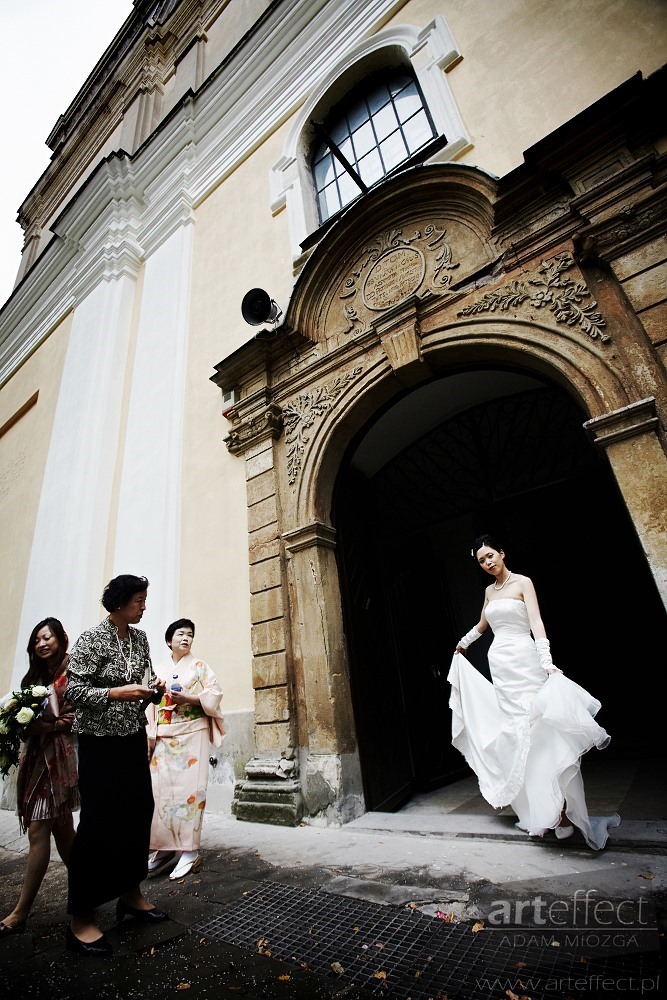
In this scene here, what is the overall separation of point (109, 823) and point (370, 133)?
7366 millimetres

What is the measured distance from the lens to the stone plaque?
4.47 metres

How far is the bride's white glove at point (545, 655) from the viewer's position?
2.72 meters

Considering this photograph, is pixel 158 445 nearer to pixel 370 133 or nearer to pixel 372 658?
pixel 372 658

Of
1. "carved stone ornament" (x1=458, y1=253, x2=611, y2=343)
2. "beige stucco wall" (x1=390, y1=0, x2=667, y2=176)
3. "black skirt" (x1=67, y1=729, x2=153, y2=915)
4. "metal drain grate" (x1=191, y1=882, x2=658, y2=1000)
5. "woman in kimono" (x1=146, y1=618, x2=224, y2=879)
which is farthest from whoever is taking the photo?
"beige stucco wall" (x1=390, y1=0, x2=667, y2=176)

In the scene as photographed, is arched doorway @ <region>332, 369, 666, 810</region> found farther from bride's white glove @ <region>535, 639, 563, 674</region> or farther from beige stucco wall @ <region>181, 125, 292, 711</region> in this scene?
bride's white glove @ <region>535, 639, 563, 674</region>

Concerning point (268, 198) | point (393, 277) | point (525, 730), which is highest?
point (268, 198)

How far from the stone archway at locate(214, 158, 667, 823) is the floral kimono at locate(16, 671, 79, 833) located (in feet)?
5.67

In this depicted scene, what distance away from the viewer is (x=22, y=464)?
945 centimetres

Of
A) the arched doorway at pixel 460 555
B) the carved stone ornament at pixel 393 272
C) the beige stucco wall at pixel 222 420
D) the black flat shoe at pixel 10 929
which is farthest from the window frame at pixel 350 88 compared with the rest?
the black flat shoe at pixel 10 929

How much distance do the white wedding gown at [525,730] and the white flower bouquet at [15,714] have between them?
2453mm

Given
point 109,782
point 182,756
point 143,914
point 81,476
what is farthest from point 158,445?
point 143,914

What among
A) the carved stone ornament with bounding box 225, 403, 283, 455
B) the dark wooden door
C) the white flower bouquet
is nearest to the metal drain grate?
the white flower bouquet

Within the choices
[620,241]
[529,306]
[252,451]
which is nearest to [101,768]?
[252,451]

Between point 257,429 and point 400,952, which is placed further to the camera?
point 257,429
